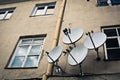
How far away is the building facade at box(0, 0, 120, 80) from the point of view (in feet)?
29.4

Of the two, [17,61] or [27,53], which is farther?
[27,53]

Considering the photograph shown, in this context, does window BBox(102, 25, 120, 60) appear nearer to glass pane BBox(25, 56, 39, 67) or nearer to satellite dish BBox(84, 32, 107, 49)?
satellite dish BBox(84, 32, 107, 49)

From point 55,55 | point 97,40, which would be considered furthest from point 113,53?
point 55,55

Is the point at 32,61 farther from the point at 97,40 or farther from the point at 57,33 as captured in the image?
the point at 97,40

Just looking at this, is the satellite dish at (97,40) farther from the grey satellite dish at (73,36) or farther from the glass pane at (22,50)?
the glass pane at (22,50)

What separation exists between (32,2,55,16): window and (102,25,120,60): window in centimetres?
419

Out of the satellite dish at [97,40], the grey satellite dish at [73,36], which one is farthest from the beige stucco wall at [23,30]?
the satellite dish at [97,40]

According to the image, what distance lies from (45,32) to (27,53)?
1.52 metres

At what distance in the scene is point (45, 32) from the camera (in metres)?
11.1

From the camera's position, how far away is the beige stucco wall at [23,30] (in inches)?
362

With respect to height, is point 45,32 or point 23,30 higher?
point 23,30

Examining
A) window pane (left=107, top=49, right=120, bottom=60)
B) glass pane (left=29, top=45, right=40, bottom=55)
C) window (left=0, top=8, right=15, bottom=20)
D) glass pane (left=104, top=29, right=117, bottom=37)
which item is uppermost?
window (left=0, top=8, right=15, bottom=20)

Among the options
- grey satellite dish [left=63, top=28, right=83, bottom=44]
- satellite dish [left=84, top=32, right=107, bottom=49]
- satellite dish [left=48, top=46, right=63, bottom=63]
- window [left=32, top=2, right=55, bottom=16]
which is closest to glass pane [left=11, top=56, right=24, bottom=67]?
satellite dish [left=48, top=46, right=63, bottom=63]

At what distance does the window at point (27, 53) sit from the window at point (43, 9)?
2581mm
